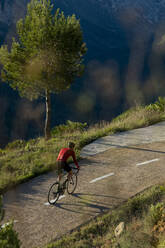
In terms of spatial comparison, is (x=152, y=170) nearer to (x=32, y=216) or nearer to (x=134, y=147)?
(x=134, y=147)

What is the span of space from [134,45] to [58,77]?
16900 cm

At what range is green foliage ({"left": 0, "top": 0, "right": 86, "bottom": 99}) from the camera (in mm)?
16516

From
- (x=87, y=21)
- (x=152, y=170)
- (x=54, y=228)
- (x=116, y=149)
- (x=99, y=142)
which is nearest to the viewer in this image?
(x=54, y=228)

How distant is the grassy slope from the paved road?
50 centimetres

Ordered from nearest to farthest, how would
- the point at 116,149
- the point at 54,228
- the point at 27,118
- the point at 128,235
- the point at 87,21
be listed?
1. the point at 128,235
2. the point at 54,228
3. the point at 116,149
4. the point at 27,118
5. the point at 87,21

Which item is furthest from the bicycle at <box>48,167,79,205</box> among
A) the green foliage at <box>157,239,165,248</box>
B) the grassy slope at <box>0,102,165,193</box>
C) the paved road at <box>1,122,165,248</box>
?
the green foliage at <box>157,239,165,248</box>

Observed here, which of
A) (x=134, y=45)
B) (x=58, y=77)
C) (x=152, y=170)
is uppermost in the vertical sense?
(x=134, y=45)

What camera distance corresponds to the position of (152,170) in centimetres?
952

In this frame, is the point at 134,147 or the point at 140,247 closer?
the point at 140,247

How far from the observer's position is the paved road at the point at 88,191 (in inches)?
266

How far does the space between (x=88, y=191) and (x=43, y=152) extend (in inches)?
173

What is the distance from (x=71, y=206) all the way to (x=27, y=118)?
8708 cm

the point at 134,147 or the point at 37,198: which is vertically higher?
the point at 134,147

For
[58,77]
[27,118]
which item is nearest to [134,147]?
[58,77]
